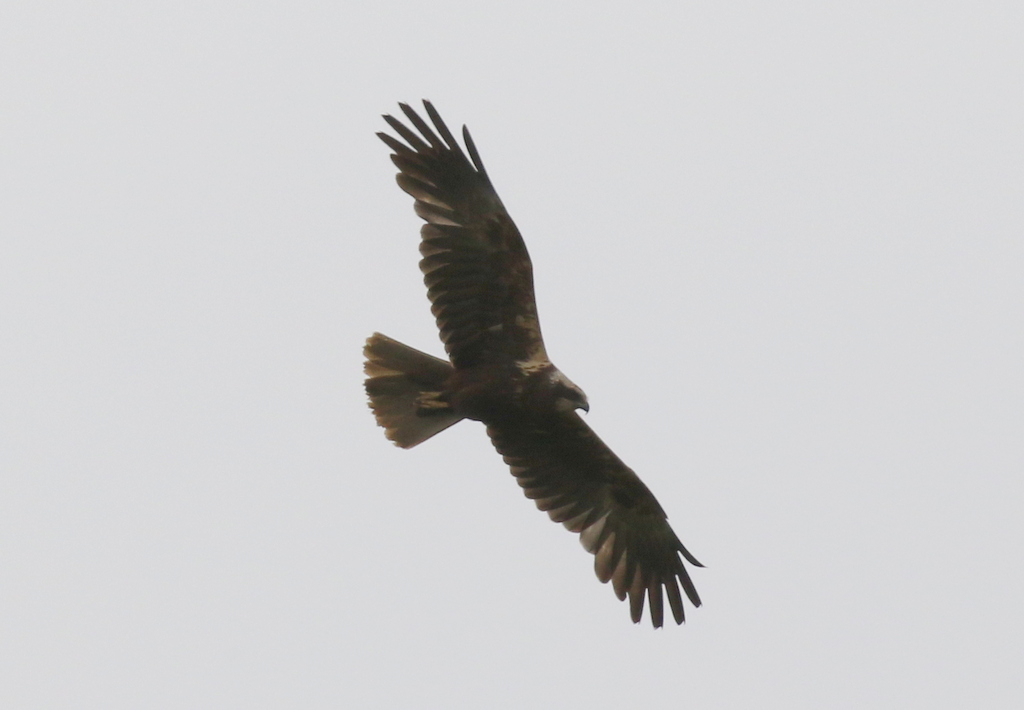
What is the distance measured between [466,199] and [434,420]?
150cm

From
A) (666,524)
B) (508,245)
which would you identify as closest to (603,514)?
(666,524)

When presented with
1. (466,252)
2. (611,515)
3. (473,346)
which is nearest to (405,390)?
(473,346)

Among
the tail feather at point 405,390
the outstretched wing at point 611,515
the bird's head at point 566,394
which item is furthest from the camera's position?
the outstretched wing at point 611,515

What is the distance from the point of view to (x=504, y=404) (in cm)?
1074

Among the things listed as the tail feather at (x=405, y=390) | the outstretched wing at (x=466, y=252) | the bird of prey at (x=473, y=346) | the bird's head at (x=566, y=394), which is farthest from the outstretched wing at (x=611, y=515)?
the outstretched wing at (x=466, y=252)

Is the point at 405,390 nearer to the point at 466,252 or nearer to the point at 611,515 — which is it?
the point at 466,252

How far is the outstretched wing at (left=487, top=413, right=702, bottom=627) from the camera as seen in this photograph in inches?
448

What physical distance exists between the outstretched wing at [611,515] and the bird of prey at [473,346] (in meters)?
0.02

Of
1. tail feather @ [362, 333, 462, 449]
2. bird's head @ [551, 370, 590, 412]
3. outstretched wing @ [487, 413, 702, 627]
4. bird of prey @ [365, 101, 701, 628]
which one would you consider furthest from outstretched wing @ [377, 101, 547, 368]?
outstretched wing @ [487, 413, 702, 627]

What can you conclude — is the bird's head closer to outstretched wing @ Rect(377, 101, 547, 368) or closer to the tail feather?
outstretched wing @ Rect(377, 101, 547, 368)

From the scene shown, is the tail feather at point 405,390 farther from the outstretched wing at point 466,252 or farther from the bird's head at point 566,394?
the bird's head at point 566,394

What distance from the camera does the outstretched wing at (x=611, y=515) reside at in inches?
448

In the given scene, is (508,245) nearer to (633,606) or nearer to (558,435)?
(558,435)

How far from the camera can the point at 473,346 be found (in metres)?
10.7
